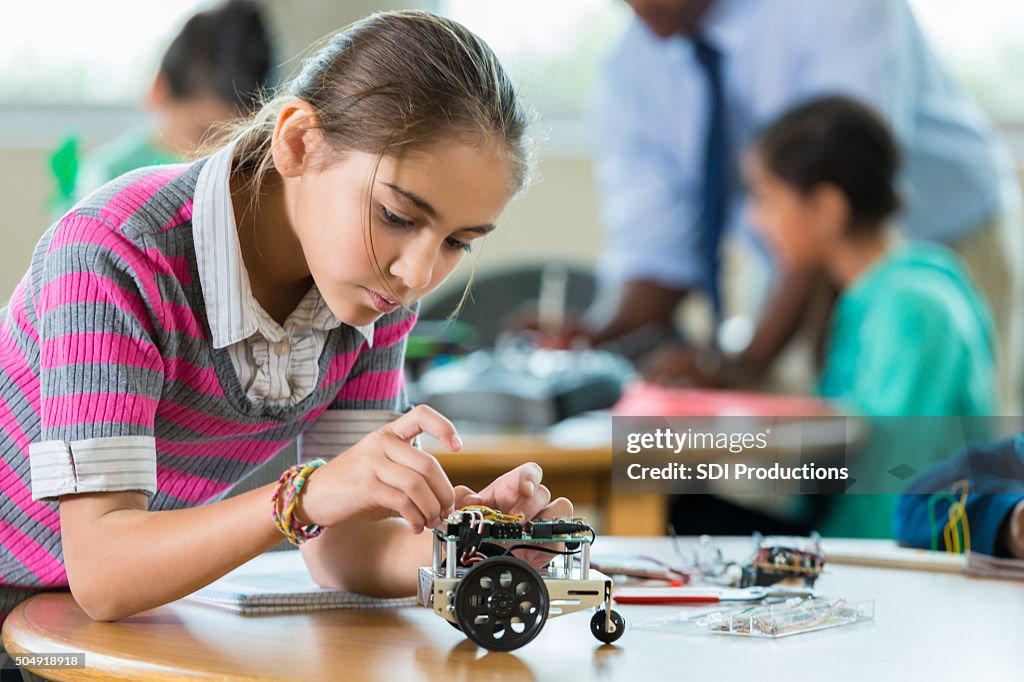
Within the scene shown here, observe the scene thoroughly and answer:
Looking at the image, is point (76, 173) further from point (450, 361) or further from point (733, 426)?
point (733, 426)

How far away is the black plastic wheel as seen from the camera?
2.37ft

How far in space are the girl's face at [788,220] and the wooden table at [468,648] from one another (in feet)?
5.35

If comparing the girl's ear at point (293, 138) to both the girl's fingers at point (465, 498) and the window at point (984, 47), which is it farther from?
the window at point (984, 47)

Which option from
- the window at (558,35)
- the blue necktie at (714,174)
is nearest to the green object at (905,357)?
the blue necktie at (714,174)

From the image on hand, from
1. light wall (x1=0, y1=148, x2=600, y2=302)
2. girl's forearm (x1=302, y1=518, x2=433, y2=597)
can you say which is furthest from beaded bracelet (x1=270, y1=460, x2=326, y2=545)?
light wall (x1=0, y1=148, x2=600, y2=302)

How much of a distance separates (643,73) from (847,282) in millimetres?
1047

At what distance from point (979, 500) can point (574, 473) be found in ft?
2.50

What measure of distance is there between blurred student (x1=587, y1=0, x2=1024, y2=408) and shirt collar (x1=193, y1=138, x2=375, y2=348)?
152 centimetres

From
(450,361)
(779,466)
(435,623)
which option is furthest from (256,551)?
(450,361)

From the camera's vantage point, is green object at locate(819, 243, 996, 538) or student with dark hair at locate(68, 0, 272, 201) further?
student with dark hair at locate(68, 0, 272, 201)

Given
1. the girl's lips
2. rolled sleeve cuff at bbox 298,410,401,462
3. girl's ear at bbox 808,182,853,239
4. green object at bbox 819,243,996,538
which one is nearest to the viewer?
→ the girl's lips

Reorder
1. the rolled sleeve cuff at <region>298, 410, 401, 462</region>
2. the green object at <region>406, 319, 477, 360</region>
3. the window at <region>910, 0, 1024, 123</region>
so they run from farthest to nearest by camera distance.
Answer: the window at <region>910, 0, 1024, 123</region> → the green object at <region>406, 319, 477, 360</region> → the rolled sleeve cuff at <region>298, 410, 401, 462</region>

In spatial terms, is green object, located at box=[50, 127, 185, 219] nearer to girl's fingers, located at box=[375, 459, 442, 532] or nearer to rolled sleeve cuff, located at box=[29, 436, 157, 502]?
rolled sleeve cuff, located at box=[29, 436, 157, 502]

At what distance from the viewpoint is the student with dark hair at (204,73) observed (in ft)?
8.98
